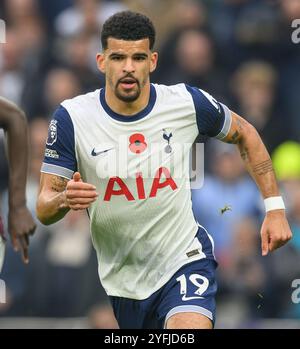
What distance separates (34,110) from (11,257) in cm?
202

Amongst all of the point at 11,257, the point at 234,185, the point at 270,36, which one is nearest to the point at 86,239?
the point at 11,257

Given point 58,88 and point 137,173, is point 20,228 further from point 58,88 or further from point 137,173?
point 58,88

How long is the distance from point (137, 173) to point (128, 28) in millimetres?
1007

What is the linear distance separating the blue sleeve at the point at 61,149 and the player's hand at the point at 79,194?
65cm

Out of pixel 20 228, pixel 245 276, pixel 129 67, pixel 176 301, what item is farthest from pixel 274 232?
pixel 245 276

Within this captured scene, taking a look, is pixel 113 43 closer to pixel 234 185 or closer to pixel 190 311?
pixel 190 311

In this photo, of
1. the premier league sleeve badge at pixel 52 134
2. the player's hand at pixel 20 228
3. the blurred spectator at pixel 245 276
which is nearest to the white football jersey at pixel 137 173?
the premier league sleeve badge at pixel 52 134

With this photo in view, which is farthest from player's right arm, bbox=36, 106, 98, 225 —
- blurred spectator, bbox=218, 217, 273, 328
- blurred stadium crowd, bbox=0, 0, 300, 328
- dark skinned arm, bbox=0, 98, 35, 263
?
blurred spectator, bbox=218, 217, 273, 328

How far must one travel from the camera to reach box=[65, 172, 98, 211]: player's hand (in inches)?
307

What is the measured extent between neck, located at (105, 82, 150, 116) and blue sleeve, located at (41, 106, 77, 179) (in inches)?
13.1

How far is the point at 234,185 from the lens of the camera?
40.6 feet

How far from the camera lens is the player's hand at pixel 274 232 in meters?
8.56

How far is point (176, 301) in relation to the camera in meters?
8.57

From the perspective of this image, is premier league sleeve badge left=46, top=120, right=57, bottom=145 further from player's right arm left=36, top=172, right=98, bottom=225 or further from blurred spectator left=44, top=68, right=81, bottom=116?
blurred spectator left=44, top=68, right=81, bottom=116
